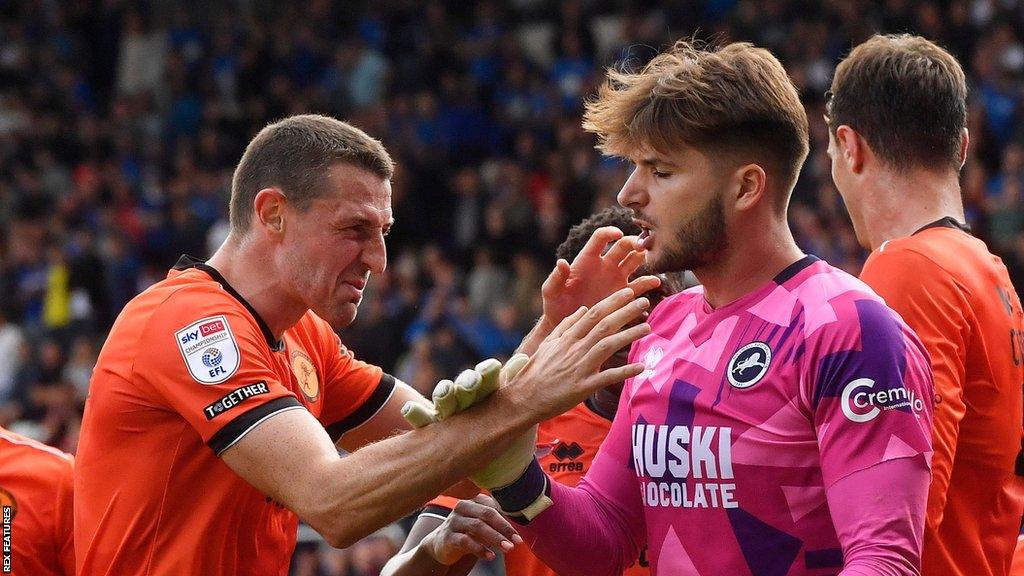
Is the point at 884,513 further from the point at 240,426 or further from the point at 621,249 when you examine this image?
the point at 240,426

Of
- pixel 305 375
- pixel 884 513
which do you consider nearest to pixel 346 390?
pixel 305 375

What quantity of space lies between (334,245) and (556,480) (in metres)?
1.08

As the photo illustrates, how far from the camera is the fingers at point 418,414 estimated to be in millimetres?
3303

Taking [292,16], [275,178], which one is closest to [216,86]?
[292,16]

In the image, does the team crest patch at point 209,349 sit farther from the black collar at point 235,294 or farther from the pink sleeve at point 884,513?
the pink sleeve at point 884,513

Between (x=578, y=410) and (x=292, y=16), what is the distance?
15.9 metres

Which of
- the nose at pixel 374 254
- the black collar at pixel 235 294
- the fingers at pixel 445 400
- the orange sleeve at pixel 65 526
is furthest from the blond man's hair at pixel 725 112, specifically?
the orange sleeve at pixel 65 526

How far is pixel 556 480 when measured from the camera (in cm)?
430

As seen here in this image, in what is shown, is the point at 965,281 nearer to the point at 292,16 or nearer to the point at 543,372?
the point at 543,372

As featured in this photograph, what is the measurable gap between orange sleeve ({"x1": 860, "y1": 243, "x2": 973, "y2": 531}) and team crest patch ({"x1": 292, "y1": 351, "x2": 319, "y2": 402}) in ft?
5.84

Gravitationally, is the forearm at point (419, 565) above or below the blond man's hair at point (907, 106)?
below

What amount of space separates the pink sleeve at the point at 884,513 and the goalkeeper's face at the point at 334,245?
1793 mm

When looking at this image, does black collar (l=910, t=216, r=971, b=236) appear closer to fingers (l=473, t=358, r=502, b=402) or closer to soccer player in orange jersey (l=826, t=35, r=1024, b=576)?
soccer player in orange jersey (l=826, t=35, r=1024, b=576)

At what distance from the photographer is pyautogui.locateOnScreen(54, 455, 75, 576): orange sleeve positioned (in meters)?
4.50
